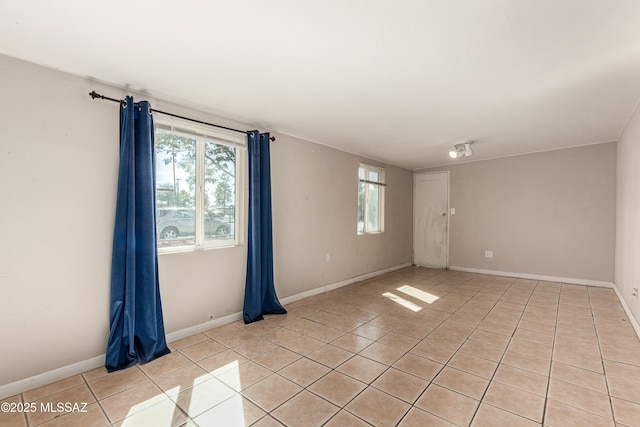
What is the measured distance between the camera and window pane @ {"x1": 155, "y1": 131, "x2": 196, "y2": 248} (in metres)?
2.79

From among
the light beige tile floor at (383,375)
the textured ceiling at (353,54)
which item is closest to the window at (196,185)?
the textured ceiling at (353,54)

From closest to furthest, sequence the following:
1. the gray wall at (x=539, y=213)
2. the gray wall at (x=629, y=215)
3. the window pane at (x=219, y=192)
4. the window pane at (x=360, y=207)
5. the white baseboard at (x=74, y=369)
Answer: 1. the white baseboard at (x=74, y=369)
2. the gray wall at (x=629, y=215)
3. the window pane at (x=219, y=192)
4. the gray wall at (x=539, y=213)
5. the window pane at (x=360, y=207)

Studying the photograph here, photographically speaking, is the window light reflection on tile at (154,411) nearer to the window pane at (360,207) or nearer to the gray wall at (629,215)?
the window pane at (360,207)

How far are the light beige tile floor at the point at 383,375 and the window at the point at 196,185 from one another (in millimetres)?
1019

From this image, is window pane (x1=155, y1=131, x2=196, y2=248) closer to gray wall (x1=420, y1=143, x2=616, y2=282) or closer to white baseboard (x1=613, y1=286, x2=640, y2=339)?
white baseboard (x1=613, y1=286, x2=640, y2=339)

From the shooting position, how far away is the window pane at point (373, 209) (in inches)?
220

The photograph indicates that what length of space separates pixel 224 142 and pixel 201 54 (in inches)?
49.3

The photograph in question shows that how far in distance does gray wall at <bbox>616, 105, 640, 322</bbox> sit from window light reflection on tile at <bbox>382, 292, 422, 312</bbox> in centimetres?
211

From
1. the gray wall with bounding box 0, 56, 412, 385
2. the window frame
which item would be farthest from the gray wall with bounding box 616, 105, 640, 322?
the gray wall with bounding box 0, 56, 412, 385

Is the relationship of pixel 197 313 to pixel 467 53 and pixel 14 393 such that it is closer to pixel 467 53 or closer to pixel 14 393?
pixel 14 393

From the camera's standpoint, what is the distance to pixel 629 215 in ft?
11.0

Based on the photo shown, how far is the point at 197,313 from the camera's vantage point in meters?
2.99

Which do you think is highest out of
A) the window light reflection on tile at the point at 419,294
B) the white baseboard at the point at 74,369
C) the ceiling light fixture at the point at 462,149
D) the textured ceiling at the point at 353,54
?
the textured ceiling at the point at 353,54

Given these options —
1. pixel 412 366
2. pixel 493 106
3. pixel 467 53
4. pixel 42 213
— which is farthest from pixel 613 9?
pixel 42 213
